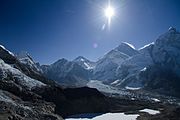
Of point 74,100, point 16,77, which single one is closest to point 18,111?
point 16,77

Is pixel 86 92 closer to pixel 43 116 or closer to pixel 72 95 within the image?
pixel 72 95

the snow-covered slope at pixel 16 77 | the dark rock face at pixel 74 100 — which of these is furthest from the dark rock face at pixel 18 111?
the dark rock face at pixel 74 100

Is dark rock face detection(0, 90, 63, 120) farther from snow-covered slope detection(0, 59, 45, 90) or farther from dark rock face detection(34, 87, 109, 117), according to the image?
dark rock face detection(34, 87, 109, 117)

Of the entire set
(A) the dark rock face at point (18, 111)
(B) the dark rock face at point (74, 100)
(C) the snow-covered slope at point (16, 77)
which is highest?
(C) the snow-covered slope at point (16, 77)

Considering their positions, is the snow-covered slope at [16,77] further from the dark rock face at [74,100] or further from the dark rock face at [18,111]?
the dark rock face at [18,111]

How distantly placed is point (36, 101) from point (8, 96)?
44.9ft

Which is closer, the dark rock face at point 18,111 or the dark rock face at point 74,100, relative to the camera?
the dark rock face at point 18,111

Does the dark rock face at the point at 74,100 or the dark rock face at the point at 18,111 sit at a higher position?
the dark rock face at the point at 74,100

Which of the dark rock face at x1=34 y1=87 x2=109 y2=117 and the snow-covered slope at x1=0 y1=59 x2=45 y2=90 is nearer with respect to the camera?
the snow-covered slope at x1=0 y1=59 x2=45 y2=90

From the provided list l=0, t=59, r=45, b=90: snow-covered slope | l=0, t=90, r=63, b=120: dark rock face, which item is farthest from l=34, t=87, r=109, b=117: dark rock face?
l=0, t=90, r=63, b=120: dark rock face

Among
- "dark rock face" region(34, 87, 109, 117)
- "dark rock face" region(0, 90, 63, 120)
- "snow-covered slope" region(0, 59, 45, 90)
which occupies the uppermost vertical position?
"snow-covered slope" region(0, 59, 45, 90)

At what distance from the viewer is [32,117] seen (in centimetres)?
9375

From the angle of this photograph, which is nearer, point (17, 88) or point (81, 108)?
point (17, 88)

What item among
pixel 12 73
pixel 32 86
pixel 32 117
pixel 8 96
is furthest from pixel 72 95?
pixel 32 117
